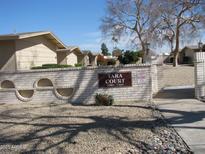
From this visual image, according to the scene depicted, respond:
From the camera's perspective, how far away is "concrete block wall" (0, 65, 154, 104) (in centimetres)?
1392

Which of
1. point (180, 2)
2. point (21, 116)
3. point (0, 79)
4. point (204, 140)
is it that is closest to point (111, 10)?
point (180, 2)

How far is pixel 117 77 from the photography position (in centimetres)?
1399

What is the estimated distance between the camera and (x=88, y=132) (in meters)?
8.52

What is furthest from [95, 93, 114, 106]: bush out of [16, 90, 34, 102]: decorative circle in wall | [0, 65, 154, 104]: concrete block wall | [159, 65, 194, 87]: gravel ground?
[159, 65, 194, 87]: gravel ground

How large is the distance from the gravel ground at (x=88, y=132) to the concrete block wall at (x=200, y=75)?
10.1 ft

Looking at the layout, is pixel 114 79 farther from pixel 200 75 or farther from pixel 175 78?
pixel 175 78

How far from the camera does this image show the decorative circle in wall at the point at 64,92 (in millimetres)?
14258

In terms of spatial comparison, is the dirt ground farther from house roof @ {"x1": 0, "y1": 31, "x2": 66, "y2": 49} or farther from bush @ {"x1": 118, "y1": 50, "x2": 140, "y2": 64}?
bush @ {"x1": 118, "y1": 50, "x2": 140, "y2": 64}

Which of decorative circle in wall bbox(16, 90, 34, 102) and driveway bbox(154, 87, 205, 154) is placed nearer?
driveway bbox(154, 87, 205, 154)

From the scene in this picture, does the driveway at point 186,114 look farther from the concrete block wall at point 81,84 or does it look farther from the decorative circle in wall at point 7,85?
the decorative circle in wall at point 7,85

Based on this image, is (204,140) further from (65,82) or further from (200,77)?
(65,82)

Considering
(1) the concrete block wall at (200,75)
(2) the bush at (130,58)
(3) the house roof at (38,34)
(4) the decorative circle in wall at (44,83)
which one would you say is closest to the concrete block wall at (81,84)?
(4) the decorative circle in wall at (44,83)

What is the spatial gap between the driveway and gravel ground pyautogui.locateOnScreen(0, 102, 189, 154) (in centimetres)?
26

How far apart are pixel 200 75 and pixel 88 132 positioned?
6.93 metres
